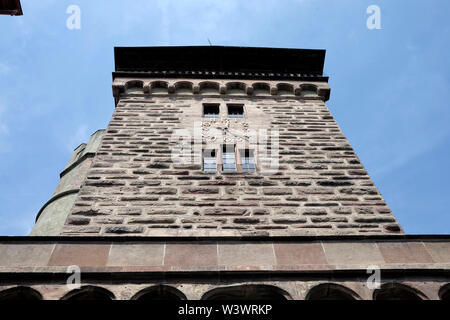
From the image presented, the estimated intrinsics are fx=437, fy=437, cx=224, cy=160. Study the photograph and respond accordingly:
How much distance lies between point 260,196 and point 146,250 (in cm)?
281

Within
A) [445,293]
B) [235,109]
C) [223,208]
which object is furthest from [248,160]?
[445,293]

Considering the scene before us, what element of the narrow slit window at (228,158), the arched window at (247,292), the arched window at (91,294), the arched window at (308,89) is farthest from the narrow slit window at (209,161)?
the arched window at (308,89)

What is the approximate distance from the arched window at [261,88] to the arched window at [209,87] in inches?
43.5

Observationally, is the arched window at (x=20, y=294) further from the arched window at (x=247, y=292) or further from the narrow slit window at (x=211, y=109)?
the narrow slit window at (x=211, y=109)

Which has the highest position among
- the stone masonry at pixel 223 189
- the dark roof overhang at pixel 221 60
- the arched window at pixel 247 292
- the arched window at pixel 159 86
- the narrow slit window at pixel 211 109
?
the dark roof overhang at pixel 221 60

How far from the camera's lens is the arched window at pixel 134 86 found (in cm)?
1261

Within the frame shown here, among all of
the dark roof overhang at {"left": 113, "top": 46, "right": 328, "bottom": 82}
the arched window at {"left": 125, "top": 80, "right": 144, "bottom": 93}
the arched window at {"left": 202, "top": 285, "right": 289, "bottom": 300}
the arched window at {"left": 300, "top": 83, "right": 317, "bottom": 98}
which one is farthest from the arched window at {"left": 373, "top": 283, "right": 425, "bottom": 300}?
the dark roof overhang at {"left": 113, "top": 46, "right": 328, "bottom": 82}

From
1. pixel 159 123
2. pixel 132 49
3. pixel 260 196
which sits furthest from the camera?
pixel 132 49

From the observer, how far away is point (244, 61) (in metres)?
14.9

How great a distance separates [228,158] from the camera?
9.52 m

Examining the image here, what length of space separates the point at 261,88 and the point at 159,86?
9.99 feet
